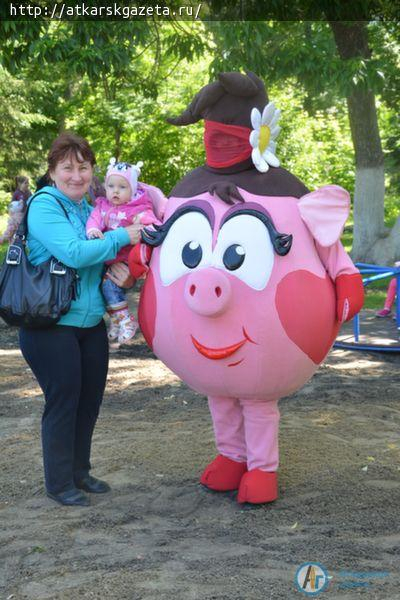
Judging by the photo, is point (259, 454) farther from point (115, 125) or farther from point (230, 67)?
point (115, 125)

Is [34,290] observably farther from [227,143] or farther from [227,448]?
[227,448]

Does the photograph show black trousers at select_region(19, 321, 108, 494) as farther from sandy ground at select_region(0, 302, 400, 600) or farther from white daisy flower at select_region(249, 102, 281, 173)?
white daisy flower at select_region(249, 102, 281, 173)

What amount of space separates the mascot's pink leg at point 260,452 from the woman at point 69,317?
0.84 metres

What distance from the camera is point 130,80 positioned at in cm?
1423

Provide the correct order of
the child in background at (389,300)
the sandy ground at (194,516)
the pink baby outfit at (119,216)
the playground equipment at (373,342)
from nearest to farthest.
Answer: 1. the sandy ground at (194,516)
2. the pink baby outfit at (119,216)
3. the playground equipment at (373,342)
4. the child in background at (389,300)

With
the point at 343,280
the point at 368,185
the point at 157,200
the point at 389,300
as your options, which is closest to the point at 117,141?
the point at 368,185

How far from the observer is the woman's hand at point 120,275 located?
4387 millimetres

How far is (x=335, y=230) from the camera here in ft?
13.5

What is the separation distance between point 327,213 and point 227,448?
144cm

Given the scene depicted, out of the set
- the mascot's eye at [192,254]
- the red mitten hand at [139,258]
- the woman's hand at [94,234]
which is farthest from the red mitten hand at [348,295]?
the woman's hand at [94,234]

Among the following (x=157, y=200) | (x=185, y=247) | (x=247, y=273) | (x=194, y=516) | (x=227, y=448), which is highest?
(x=157, y=200)

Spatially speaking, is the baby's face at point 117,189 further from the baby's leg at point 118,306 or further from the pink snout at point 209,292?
the pink snout at point 209,292

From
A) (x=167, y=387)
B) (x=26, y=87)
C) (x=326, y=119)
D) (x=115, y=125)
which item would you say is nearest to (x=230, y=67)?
(x=167, y=387)

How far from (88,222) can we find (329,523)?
1.94 meters
